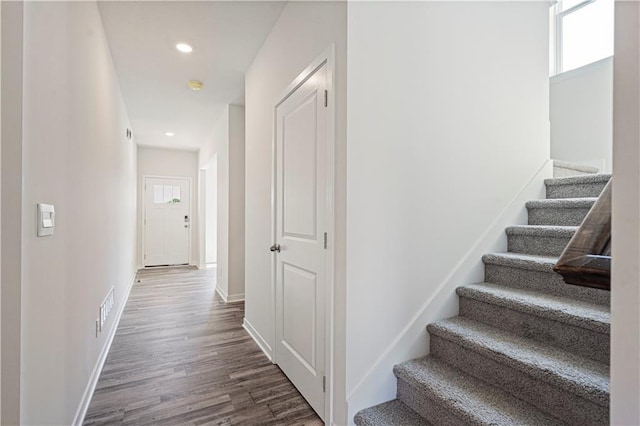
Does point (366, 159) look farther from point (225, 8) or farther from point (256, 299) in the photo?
point (256, 299)

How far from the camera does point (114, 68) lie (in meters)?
2.99

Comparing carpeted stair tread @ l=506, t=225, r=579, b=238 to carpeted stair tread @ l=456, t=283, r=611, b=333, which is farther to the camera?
carpeted stair tread @ l=506, t=225, r=579, b=238

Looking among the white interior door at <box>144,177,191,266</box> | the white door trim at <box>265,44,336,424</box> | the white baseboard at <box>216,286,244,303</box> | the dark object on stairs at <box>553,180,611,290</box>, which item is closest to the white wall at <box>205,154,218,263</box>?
the white interior door at <box>144,177,191,266</box>

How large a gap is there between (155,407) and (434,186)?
7.00 ft

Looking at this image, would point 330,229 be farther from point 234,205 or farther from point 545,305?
point 234,205

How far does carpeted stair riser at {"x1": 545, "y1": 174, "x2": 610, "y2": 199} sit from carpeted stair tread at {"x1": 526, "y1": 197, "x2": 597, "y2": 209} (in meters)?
0.10

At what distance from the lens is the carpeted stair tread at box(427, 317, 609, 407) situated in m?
1.08

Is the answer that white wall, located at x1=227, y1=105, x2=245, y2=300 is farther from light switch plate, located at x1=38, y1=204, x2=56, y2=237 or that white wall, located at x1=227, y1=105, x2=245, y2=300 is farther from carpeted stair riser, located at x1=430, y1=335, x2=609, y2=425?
carpeted stair riser, located at x1=430, y1=335, x2=609, y2=425

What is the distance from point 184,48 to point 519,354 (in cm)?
324

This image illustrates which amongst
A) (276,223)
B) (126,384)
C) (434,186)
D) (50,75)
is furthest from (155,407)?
(434,186)

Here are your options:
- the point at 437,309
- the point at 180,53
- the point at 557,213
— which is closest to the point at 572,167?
the point at 557,213

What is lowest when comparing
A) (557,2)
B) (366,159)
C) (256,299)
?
(256,299)

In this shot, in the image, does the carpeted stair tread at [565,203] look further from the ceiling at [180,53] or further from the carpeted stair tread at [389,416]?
the ceiling at [180,53]

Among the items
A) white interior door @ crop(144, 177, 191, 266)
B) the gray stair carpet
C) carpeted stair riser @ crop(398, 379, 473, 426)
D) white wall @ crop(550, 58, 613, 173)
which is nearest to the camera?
the gray stair carpet
